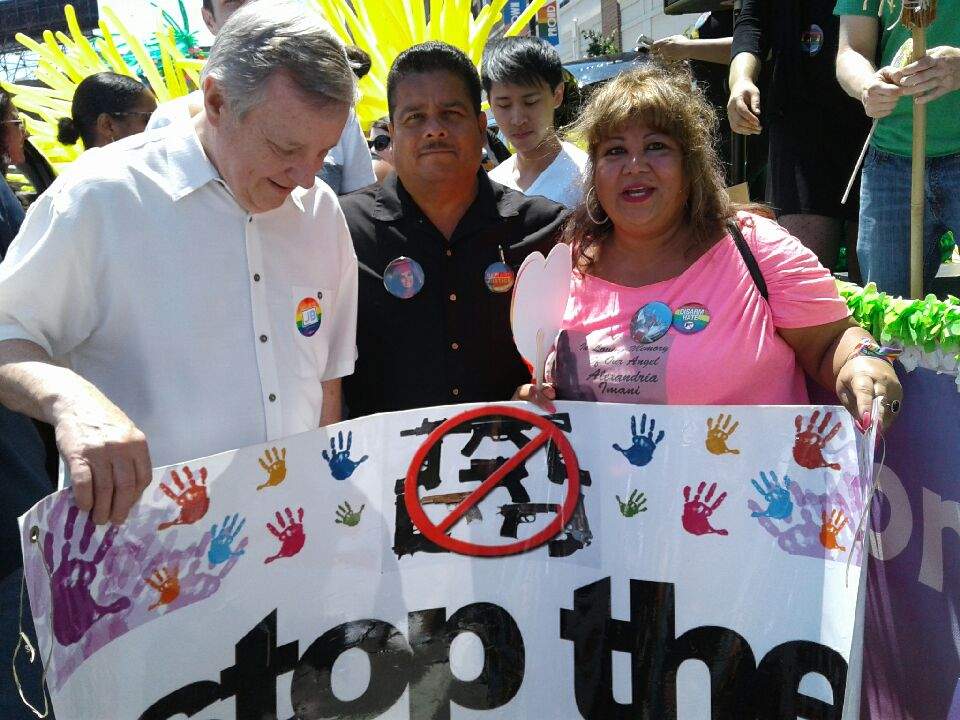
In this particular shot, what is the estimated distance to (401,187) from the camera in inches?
108

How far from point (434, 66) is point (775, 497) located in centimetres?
149

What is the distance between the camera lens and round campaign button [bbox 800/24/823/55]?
3.38 meters

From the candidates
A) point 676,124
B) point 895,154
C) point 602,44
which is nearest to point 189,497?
point 676,124

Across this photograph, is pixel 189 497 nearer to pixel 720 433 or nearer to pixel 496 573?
pixel 496 573

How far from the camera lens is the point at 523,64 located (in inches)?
154

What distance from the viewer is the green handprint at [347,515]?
195 centimetres

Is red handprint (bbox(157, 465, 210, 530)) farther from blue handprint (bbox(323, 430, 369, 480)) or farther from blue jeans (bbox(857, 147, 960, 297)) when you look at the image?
blue jeans (bbox(857, 147, 960, 297))

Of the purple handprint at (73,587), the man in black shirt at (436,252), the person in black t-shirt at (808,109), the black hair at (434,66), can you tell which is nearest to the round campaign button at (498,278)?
the man in black shirt at (436,252)

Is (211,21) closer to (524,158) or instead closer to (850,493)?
(524,158)

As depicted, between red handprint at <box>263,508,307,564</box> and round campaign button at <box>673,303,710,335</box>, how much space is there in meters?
0.94

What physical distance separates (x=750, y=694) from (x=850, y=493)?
1.38ft

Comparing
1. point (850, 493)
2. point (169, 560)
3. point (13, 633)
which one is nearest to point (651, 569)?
point (850, 493)

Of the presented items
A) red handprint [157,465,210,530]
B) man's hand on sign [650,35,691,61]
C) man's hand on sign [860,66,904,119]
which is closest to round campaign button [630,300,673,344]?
man's hand on sign [860,66,904,119]

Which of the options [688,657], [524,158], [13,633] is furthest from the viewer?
[524,158]
